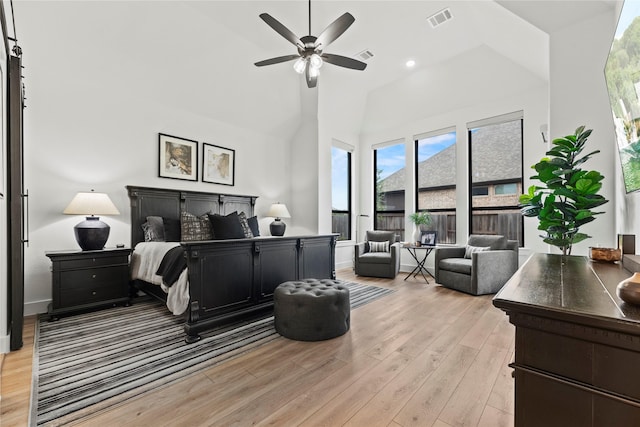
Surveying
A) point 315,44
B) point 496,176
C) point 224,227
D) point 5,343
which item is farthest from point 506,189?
point 5,343

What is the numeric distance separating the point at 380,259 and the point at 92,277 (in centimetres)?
422

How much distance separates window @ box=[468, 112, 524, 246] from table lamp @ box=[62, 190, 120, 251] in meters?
5.73

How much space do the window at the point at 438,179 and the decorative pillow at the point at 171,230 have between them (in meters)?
4.55

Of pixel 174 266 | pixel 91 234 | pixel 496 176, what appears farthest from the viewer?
pixel 496 176

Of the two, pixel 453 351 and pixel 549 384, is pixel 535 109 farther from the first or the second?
pixel 549 384

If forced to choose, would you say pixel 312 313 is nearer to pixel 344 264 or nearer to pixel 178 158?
pixel 178 158

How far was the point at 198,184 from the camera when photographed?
4.73 metres

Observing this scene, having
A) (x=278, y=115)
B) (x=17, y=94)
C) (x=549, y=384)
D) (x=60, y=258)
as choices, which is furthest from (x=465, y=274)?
(x=17, y=94)

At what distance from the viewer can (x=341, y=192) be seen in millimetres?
6512

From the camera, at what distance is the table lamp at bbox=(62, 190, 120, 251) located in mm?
3189

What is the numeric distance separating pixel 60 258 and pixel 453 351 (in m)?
4.07

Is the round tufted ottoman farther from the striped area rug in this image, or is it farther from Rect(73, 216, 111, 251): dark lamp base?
Rect(73, 216, 111, 251): dark lamp base

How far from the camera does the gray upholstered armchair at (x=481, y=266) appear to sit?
12.9 ft

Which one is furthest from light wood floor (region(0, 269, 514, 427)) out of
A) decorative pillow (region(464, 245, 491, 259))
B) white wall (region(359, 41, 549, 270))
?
white wall (region(359, 41, 549, 270))
